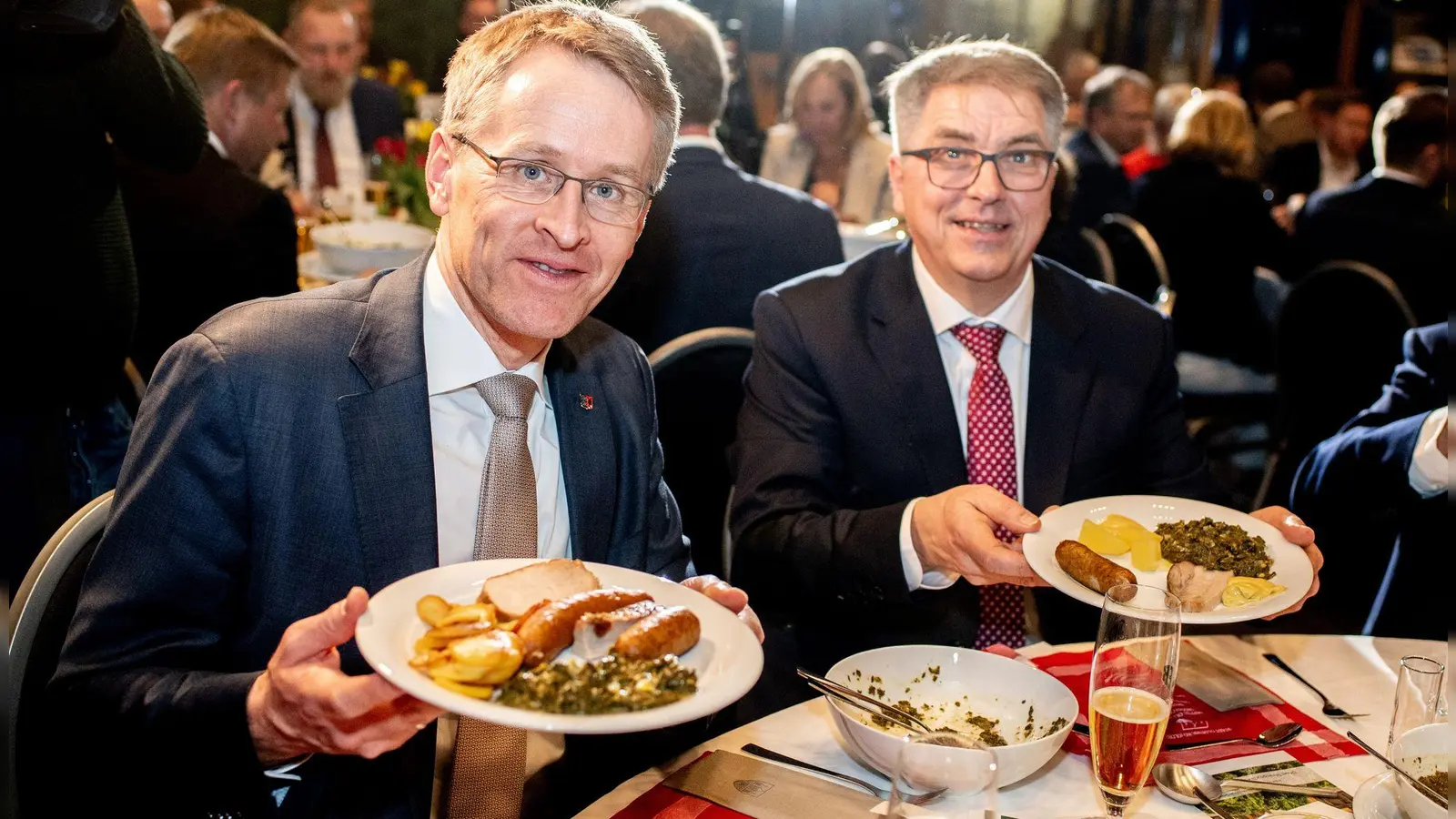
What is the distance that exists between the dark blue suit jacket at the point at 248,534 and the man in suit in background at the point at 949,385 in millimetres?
828

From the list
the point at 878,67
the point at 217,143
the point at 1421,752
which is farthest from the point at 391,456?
the point at 878,67

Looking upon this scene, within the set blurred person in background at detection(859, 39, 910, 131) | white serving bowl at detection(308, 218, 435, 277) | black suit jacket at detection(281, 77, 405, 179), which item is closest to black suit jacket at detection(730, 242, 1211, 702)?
white serving bowl at detection(308, 218, 435, 277)

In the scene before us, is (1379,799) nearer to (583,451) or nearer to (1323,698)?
(1323,698)

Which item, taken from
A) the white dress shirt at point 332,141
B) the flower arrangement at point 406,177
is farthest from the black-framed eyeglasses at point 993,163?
the white dress shirt at point 332,141

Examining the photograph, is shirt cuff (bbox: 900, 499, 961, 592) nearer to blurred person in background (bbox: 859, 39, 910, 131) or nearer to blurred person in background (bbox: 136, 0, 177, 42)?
blurred person in background (bbox: 136, 0, 177, 42)

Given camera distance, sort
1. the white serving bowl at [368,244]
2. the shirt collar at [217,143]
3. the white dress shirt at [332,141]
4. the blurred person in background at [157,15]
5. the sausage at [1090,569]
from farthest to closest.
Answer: the white dress shirt at [332,141] → the blurred person in background at [157,15] → the white serving bowl at [368,244] → the shirt collar at [217,143] → the sausage at [1090,569]

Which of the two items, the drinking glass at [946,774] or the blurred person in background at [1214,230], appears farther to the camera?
the blurred person in background at [1214,230]

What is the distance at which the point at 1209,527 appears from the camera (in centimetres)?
180

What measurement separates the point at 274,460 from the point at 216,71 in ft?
8.99

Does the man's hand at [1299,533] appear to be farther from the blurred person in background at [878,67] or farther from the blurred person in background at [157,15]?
the blurred person in background at [878,67]

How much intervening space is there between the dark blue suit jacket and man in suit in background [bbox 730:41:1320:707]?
828mm

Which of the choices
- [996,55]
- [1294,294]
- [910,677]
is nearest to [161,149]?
[996,55]

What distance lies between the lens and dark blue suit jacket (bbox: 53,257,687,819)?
4.53ft

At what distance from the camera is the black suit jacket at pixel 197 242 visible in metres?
3.19
